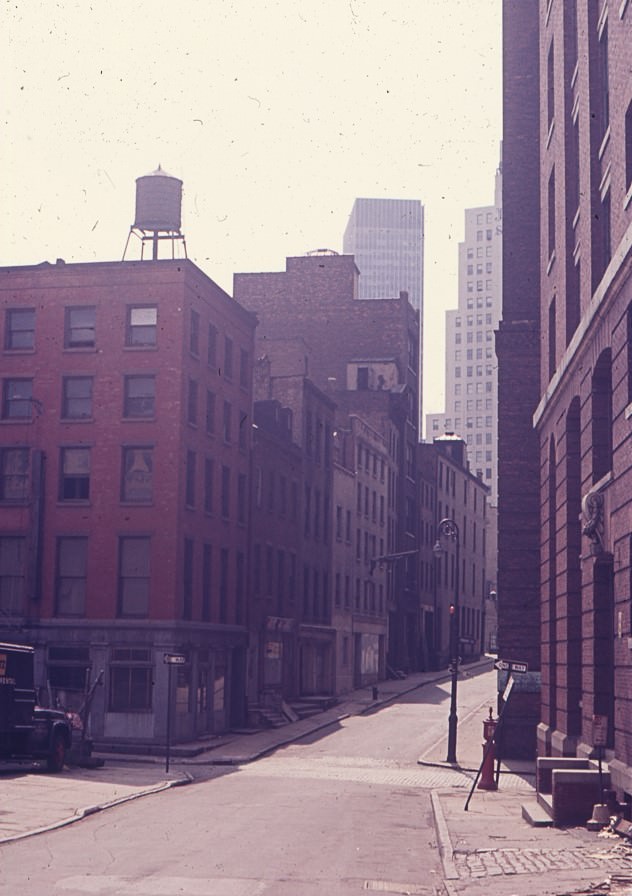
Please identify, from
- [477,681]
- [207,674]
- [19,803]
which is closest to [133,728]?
[207,674]

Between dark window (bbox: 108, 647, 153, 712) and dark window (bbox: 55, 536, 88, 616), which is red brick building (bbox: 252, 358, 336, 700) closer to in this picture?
dark window (bbox: 55, 536, 88, 616)

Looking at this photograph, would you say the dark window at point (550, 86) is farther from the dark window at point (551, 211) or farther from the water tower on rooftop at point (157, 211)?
the water tower on rooftop at point (157, 211)

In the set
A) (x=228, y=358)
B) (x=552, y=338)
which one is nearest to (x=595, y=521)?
(x=552, y=338)

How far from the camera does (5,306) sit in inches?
2046

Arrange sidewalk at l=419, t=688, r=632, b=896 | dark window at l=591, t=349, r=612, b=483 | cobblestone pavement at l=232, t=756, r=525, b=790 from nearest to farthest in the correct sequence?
1. sidewalk at l=419, t=688, r=632, b=896
2. dark window at l=591, t=349, r=612, b=483
3. cobblestone pavement at l=232, t=756, r=525, b=790

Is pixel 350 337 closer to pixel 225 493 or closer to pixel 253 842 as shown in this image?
pixel 225 493

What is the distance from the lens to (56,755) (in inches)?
1417

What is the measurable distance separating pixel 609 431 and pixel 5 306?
3081 centimetres

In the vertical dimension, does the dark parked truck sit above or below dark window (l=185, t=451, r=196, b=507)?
below

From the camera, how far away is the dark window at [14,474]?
50531mm

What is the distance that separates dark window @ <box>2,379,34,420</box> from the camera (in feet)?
168

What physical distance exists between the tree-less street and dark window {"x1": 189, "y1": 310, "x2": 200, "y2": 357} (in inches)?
677

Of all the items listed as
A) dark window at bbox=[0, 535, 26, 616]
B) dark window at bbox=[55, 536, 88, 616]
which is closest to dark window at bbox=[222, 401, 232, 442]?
dark window at bbox=[55, 536, 88, 616]

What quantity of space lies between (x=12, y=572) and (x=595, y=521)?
29710mm
